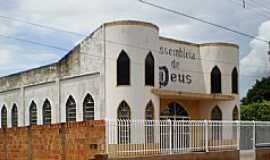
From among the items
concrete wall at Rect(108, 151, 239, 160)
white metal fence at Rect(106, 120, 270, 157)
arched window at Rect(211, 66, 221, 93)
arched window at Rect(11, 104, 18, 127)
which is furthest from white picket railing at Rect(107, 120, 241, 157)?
arched window at Rect(11, 104, 18, 127)

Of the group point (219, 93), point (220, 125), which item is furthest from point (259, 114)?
point (220, 125)

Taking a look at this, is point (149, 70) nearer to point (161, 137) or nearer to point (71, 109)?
point (71, 109)

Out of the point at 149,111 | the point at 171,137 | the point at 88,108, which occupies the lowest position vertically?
the point at 171,137

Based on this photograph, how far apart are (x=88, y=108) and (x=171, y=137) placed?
624 cm

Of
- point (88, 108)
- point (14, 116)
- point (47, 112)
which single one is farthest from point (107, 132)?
point (14, 116)

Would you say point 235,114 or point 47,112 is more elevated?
point 47,112

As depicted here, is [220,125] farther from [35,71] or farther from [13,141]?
[35,71]

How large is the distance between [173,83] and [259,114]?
1376 centimetres

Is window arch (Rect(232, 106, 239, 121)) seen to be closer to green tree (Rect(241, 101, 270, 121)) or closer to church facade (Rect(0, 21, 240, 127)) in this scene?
church facade (Rect(0, 21, 240, 127))

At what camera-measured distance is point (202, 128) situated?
60.0 feet

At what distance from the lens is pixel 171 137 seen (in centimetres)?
1667

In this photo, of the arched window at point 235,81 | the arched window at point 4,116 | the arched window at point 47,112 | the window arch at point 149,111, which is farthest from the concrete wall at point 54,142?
the arched window at point 235,81

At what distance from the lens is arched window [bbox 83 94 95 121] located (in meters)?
21.7

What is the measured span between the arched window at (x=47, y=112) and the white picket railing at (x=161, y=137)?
810 cm
